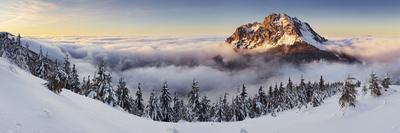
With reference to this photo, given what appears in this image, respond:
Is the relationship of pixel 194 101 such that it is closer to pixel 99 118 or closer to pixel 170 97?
pixel 170 97

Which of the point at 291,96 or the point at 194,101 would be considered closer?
the point at 194,101

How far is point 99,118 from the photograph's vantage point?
82.0ft

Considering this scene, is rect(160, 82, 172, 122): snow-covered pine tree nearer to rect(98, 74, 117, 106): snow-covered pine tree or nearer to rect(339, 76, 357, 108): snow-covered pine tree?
rect(98, 74, 117, 106): snow-covered pine tree

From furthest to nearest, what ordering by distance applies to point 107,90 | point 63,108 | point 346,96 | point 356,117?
point 107,90 → point 346,96 → point 356,117 → point 63,108

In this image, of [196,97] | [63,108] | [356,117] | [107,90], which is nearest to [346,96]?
[356,117]

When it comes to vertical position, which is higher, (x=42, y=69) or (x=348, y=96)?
(x=348, y=96)

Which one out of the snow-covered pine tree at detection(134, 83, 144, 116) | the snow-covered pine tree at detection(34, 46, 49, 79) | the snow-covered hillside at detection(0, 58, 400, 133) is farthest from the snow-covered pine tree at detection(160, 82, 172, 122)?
the snow-covered hillside at detection(0, 58, 400, 133)

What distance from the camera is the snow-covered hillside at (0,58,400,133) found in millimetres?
17906

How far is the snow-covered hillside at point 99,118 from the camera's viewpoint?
17906 millimetres

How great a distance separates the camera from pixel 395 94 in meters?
33.6

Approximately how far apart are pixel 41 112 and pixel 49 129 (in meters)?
2.01

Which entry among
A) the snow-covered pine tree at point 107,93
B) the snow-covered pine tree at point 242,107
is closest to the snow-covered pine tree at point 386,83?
the snow-covered pine tree at point 107,93

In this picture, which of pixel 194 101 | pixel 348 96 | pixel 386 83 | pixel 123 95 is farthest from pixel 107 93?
pixel 348 96

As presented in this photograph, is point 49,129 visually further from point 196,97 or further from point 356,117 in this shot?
point 196,97
